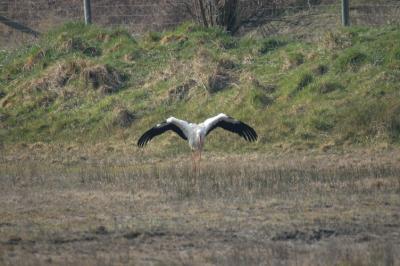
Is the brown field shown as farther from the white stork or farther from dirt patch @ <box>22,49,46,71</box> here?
dirt patch @ <box>22,49,46,71</box>

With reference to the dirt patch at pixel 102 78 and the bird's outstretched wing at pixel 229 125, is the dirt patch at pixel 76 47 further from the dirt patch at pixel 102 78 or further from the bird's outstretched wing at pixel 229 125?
the bird's outstretched wing at pixel 229 125

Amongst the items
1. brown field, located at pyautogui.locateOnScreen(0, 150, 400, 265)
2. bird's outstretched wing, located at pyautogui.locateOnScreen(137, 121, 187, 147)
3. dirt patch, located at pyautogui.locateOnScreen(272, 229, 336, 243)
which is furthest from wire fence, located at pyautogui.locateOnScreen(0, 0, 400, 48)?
dirt patch, located at pyautogui.locateOnScreen(272, 229, 336, 243)

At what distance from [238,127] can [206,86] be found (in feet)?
10.6

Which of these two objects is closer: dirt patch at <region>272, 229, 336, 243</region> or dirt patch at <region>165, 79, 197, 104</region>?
dirt patch at <region>272, 229, 336, 243</region>

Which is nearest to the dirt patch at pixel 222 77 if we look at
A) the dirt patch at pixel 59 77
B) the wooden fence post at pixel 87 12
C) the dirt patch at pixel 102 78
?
the dirt patch at pixel 102 78

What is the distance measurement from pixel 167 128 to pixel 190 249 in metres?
5.45

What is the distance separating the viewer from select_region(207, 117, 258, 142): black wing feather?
14547 millimetres

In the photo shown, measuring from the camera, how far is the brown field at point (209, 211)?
933 cm

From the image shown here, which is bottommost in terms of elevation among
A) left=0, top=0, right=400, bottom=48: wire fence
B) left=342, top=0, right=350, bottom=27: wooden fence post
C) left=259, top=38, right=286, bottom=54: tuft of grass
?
left=259, top=38, right=286, bottom=54: tuft of grass

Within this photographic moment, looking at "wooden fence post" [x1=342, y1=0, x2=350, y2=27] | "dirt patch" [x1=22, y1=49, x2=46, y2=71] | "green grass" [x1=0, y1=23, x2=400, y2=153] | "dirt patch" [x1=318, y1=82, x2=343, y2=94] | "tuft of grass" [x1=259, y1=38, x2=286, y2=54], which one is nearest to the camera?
"green grass" [x1=0, y1=23, x2=400, y2=153]

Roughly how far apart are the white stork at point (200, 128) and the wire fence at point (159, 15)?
6.03 m

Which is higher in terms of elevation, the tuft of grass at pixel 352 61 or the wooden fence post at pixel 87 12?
the wooden fence post at pixel 87 12

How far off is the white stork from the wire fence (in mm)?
6035

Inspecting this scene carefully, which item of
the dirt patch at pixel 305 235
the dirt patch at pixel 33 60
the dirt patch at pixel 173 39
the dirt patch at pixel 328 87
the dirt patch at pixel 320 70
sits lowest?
the dirt patch at pixel 305 235
